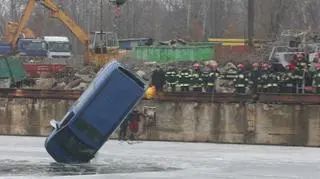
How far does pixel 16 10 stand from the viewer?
89188 mm

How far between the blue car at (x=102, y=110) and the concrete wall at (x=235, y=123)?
8.35m

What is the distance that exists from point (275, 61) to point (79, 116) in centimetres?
1894

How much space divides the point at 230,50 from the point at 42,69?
12.5 meters

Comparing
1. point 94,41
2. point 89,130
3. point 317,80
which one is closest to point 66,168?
point 89,130

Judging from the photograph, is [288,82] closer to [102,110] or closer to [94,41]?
[102,110]

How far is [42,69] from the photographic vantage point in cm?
3497

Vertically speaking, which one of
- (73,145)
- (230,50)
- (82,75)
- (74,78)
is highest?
(230,50)

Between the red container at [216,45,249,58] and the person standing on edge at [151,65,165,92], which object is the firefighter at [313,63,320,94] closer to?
the person standing on edge at [151,65,165,92]

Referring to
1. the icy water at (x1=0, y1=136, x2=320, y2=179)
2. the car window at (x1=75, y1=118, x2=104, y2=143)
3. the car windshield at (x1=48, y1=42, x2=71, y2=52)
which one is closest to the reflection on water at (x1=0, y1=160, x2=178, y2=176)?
Answer: the icy water at (x1=0, y1=136, x2=320, y2=179)

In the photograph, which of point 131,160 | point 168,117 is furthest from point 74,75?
point 131,160

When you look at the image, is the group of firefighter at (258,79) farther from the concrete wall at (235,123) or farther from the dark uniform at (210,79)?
the concrete wall at (235,123)

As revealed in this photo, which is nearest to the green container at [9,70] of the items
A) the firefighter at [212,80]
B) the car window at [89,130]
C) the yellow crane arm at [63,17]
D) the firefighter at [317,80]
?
the yellow crane arm at [63,17]

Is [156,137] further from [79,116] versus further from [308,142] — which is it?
[79,116]

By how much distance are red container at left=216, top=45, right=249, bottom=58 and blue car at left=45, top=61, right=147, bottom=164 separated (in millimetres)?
24644
